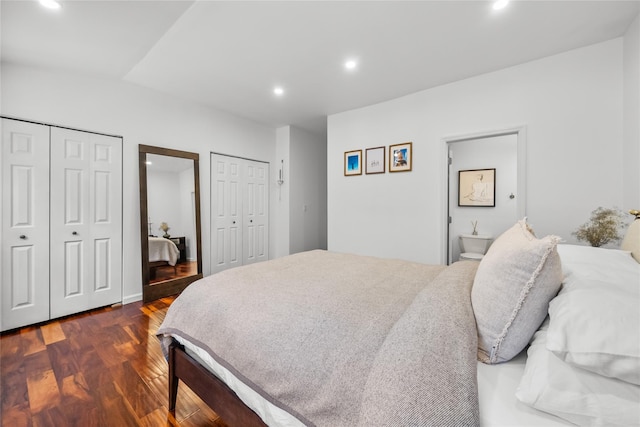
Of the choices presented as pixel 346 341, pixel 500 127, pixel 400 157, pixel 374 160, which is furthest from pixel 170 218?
pixel 500 127

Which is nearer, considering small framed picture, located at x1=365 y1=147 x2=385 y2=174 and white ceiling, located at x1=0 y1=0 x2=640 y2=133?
white ceiling, located at x1=0 y1=0 x2=640 y2=133

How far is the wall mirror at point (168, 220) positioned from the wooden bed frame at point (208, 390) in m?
2.21

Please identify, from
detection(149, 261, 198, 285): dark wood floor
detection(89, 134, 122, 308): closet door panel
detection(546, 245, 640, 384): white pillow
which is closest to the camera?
detection(546, 245, 640, 384): white pillow

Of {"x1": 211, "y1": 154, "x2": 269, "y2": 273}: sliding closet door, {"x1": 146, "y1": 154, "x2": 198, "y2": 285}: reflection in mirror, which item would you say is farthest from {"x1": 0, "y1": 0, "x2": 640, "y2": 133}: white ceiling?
{"x1": 211, "y1": 154, "x2": 269, "y2": 273}: sliding closet door

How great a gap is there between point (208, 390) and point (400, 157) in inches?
123

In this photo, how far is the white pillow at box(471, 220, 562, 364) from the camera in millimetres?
778

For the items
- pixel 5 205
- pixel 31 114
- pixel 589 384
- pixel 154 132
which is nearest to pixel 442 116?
pixel 589 384

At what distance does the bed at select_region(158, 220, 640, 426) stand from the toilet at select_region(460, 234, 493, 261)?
2983mm

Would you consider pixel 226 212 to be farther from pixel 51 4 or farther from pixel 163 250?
pixel 51 4

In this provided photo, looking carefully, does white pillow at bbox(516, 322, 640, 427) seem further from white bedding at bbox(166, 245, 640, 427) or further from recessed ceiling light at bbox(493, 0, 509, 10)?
recessed ceiling light at bbox(493, 0, 509, 10)

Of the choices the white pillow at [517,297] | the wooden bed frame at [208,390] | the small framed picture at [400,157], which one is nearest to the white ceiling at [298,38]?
the small framed picture at [400,157]

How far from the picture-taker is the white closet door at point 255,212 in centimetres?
439

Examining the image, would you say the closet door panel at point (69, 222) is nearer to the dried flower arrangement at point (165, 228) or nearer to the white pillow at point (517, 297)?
the dried flower arrangement at point (165, 228)

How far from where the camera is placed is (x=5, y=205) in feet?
7.73
